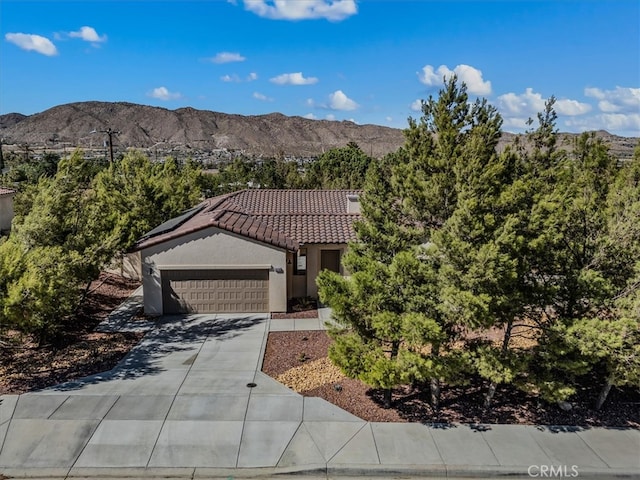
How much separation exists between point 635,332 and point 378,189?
5198mm

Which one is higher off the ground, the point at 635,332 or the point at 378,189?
the point at 378,189

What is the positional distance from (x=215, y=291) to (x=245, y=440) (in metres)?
7.86

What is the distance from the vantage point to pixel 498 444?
8188 mm

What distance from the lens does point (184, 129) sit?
553 ft

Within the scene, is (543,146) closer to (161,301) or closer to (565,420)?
(565,420)

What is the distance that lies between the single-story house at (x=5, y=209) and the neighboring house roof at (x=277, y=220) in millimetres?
16103

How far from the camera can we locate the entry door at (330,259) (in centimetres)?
1722

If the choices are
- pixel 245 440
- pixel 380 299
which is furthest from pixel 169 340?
pixel 380 299

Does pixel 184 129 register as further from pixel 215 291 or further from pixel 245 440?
pixel 245 440

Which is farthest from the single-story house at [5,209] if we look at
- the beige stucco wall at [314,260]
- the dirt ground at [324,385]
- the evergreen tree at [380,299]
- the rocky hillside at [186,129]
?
the rocky hillside at [186,129]

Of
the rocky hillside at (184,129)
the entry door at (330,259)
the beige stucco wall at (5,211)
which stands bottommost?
the entry door at (330,259)

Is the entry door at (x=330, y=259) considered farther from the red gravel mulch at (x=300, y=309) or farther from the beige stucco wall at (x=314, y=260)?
the red gravel mulch at (x=300, y=309)

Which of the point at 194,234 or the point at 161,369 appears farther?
the point at 194,234

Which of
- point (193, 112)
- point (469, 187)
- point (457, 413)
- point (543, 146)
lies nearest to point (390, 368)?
point (457, 413)
